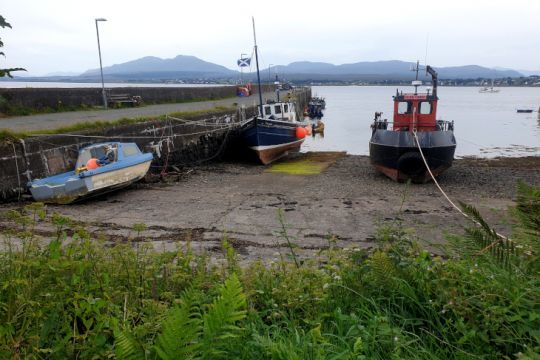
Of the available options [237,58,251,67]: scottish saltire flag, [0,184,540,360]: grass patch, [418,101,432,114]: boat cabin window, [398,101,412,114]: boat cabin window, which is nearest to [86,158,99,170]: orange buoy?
[0,184,540,360]: grass patch

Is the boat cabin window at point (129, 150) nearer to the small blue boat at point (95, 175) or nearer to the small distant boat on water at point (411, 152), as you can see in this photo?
the small blue boat at point (95, 175)

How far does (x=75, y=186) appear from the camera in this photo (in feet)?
33.9

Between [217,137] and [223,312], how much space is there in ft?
60.0

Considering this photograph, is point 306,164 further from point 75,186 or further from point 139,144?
point 75,186

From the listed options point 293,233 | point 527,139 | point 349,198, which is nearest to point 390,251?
point 293,233

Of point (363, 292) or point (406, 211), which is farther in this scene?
point (406, 211)

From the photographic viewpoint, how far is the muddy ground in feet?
26.5

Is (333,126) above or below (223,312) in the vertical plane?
below

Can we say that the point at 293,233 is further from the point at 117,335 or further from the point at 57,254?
the point at 117,335

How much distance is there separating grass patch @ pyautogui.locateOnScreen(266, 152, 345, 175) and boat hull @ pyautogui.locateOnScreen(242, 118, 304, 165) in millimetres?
620

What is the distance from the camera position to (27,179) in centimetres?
1070

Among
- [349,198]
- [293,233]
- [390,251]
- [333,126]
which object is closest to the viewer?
[390,251]

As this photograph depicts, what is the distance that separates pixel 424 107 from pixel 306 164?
5.50 m

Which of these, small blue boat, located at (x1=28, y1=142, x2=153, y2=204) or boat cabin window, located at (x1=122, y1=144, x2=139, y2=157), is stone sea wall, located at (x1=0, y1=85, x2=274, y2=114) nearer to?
small blue boat, located at (x1=28, y1=142, x2=153, y2=204)
